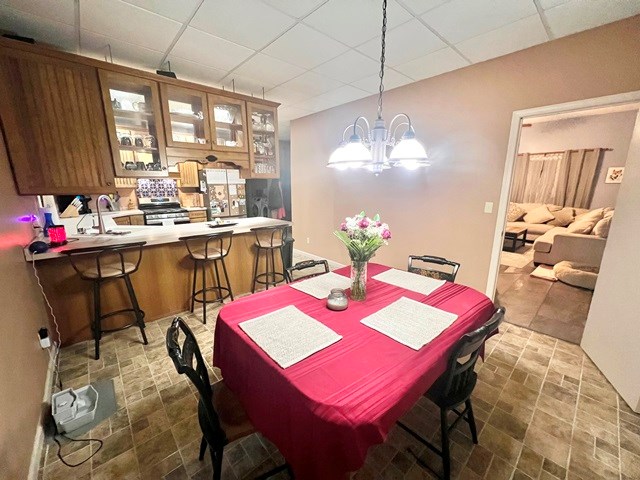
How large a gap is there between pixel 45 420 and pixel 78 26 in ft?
9.12

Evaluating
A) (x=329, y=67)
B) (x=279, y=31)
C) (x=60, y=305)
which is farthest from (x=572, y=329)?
(x=60, y=305)

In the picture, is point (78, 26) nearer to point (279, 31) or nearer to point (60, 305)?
point (279, 31)

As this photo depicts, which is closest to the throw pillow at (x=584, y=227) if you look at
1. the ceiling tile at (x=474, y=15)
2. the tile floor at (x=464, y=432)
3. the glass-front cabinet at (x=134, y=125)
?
the tile floor at (x=464, y=432)

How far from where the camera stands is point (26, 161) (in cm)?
208

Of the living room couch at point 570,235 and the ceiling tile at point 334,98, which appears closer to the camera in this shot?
the ceiling tile at point 334,98

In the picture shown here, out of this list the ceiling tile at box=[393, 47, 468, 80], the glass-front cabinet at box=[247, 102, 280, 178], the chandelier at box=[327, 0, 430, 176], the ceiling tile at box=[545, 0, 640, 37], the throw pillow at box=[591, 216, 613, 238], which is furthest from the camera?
the throw pillow at box=[591, 216, 613, 238]

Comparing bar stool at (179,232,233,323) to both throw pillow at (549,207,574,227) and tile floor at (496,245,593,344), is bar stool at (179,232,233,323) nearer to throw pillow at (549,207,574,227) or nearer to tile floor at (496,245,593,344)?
tile floor at (496,245,593,344)

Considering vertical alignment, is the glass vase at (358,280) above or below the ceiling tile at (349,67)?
below

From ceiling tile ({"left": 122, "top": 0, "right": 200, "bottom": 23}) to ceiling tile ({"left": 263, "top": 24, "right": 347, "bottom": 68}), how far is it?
680mm

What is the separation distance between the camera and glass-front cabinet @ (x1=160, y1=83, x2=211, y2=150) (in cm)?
276

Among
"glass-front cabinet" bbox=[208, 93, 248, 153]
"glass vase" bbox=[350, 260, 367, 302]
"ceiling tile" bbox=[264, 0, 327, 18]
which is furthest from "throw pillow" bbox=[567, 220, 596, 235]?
"glass-front cabinet" bbox=[208, 93, 248, 153]

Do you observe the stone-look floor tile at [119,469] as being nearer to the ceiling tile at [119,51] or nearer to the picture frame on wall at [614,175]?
the ceiling tile at [119,51]

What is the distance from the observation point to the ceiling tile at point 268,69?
2.55 m

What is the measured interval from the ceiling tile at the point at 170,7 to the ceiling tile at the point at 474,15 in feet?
5.37
